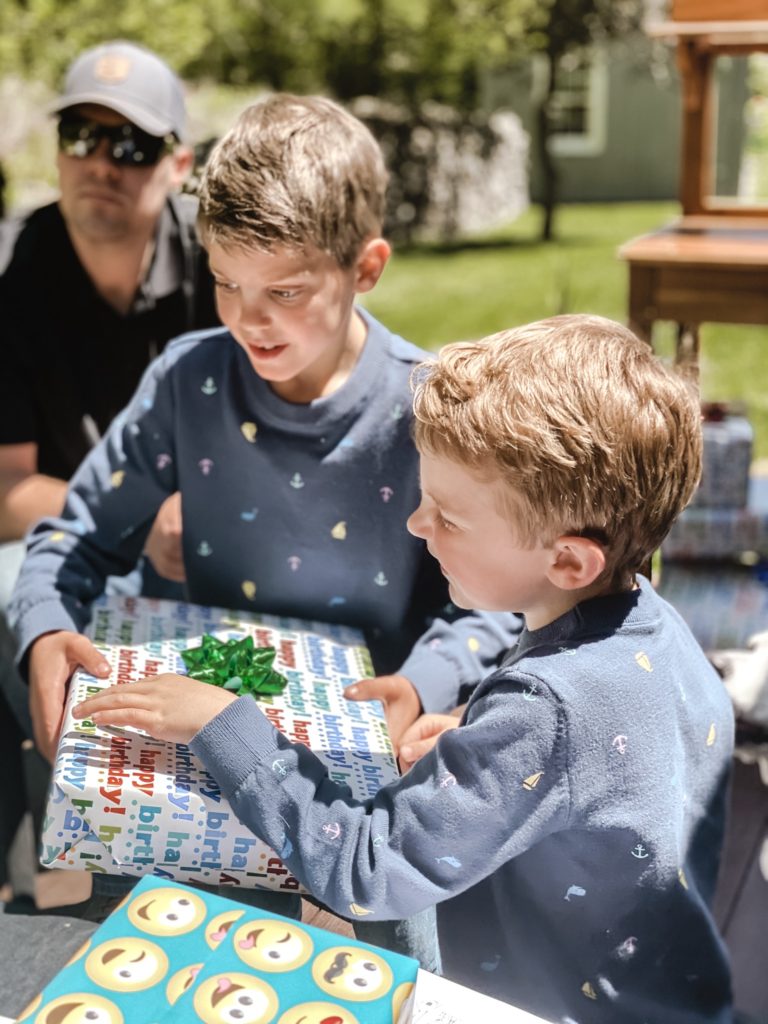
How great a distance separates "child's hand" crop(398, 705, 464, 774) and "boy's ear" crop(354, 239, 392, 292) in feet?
2.09

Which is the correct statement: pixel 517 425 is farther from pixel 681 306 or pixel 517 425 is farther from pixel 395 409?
pixel 681 306

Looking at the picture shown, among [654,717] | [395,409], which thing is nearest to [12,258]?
[395,409]

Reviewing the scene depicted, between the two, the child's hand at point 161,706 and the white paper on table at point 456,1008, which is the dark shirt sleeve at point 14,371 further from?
the white paper on table at point 456,1008

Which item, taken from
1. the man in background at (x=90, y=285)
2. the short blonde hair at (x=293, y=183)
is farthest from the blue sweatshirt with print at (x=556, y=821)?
the man in background at (x=90, y=285)

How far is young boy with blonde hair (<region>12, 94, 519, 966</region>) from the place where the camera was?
1.54 meters

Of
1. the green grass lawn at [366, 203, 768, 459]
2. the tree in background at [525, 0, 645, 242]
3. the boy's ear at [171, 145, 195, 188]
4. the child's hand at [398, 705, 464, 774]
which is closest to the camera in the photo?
the child's hand at [398, 705, 464, 774]

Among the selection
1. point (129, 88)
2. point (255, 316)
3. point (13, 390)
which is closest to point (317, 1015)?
point (255, 316)

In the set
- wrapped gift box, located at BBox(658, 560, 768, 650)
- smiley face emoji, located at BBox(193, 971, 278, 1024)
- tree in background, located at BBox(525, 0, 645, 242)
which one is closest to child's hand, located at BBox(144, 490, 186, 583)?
smiley face emoji, located at BBox(193, 971, 278, 1024)

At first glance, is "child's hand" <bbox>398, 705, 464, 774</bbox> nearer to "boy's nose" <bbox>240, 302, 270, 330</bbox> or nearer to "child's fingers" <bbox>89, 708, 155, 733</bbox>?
"child's fingers" <bbox>89, 708, 155, 733</bbox>

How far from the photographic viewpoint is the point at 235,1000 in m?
0.90

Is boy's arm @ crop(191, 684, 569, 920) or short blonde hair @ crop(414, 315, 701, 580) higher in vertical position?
short blonde hair @ crop(414, 315, 701, 580)

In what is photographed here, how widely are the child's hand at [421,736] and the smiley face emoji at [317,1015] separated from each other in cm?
46

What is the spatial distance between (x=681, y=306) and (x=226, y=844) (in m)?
2.34

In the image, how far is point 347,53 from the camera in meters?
10.1
